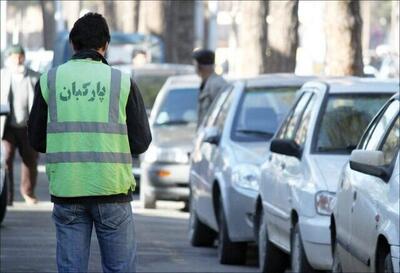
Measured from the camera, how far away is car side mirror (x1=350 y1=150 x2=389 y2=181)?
8445 mm

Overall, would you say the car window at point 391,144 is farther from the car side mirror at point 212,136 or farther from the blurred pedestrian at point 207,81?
the blurred pedestrian at point 207,81

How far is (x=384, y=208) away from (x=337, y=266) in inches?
69.7

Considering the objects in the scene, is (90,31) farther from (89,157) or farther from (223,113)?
(223,113)

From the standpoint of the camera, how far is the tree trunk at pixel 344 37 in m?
18.9

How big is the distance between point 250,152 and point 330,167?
285cm

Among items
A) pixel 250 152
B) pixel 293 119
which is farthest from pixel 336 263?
pixel 250 152

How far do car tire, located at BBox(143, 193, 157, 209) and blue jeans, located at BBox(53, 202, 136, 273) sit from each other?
11.5 m

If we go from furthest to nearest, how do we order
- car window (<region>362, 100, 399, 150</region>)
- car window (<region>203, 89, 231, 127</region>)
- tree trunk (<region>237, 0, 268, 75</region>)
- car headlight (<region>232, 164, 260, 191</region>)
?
tree trunk (<region>237, 0, 268, 75</region>) → car window (<region>203, 89, 231, 127</region>) → car headlight (<region>232, 164, 260, 191</region>) → car window (<region>362, 100, 399, 150</region>)

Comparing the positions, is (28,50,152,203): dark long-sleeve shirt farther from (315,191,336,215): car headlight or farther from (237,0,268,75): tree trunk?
(237,0,268,75): tree trunk

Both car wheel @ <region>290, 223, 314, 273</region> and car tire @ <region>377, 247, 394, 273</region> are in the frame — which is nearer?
car tire @ <region>377, 247, 394, 273</region>

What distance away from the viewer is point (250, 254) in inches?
579

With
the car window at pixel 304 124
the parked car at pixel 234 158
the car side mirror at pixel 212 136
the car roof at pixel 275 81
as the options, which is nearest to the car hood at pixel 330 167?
the car window at pixel 304 124

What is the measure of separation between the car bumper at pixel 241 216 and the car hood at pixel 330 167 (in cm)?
187

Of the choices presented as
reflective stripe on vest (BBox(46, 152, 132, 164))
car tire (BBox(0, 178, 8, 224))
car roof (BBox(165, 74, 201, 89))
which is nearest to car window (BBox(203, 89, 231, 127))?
car tire (BBox(0, 178, 8, 224))
